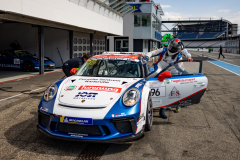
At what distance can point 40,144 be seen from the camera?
3875 mm

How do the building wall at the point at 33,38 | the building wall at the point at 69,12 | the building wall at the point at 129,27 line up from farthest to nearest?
the building wall at the point at 129,27 < the building wall at the point at 33,38 < the building wall at the point at 69,12

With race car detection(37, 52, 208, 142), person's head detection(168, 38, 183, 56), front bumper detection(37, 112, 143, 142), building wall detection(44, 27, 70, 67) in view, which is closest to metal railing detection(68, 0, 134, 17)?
building wall detection(44, 27, 70, 67)

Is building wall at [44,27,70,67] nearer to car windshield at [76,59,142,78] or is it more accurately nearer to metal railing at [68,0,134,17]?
metal railing at [68,0,134,17]

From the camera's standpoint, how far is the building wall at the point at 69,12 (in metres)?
10.00

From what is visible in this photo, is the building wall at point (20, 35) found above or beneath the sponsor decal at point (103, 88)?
above

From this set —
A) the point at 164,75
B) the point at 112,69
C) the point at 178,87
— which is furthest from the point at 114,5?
the point at 164,75

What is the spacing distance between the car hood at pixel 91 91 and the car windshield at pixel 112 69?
339 millimetres

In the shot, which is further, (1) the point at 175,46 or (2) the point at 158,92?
(1) the point at 175,46

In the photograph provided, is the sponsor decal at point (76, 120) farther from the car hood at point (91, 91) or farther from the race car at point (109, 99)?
the car hood at point (91, 91)

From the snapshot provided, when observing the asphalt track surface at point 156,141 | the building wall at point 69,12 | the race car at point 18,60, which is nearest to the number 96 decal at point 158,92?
the asphalt track surface at point 156,141

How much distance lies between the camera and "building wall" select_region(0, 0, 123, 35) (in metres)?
10.00

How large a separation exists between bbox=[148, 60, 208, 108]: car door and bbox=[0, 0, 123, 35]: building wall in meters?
6.83

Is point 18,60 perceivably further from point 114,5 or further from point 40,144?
point 40,144

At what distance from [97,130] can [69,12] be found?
39.9 ft
